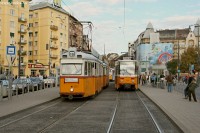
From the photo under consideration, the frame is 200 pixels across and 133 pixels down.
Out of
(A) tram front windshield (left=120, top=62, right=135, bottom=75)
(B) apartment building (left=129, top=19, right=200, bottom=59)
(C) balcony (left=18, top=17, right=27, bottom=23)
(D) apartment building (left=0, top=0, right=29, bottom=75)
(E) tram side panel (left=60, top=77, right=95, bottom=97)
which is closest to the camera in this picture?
(E) tram side panel (left=60, top=77, right=95, bottom=97)

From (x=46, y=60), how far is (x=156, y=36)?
5296cm

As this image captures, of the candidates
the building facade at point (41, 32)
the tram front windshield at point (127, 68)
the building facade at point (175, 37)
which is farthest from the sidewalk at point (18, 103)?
the building facade at point (175, 37)

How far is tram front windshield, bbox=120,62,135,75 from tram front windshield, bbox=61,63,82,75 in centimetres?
1253

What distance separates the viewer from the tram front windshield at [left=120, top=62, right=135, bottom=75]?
32.8 meters

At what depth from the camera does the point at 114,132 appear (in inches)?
390

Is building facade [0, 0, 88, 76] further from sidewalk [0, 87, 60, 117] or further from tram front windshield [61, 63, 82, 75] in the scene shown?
tram front windshield [61, 63, 82, 75]

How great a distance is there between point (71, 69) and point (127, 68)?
12856mm

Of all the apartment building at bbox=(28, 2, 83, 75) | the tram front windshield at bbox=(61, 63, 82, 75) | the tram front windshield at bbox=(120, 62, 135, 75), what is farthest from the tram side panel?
the apartment building at bbox=(28, 2, 83, 75)

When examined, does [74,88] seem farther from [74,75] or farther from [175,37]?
[175,37]

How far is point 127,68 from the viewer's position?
32.8 meters

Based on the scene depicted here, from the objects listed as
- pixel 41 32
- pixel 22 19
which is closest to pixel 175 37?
pixel 41 32

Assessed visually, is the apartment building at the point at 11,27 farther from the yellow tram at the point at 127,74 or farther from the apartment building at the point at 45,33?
the yellow tram at the point at 127,74

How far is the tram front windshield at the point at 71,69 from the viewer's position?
812 inches

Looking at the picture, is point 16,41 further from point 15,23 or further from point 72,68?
point 72,68
